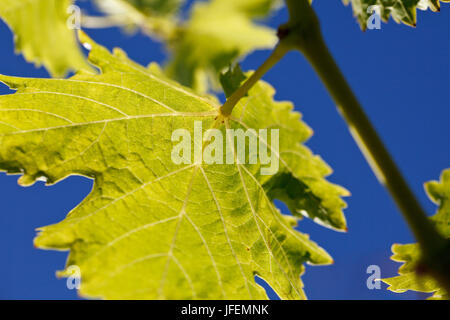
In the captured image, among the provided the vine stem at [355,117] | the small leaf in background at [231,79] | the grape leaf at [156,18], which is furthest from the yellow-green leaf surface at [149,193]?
the grape leaf at [156,18]

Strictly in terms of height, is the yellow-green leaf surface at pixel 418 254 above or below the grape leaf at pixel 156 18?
below

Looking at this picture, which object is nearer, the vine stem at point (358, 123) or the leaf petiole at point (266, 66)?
the vine stem at point (358, 123)

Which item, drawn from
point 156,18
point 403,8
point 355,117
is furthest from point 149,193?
point 156,18

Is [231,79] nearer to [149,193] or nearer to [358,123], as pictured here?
[149,193]

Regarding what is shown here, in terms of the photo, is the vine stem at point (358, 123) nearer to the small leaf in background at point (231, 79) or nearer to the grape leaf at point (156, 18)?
the small leaf in background at point (231, 79)

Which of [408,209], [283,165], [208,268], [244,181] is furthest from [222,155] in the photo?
[408,209]
